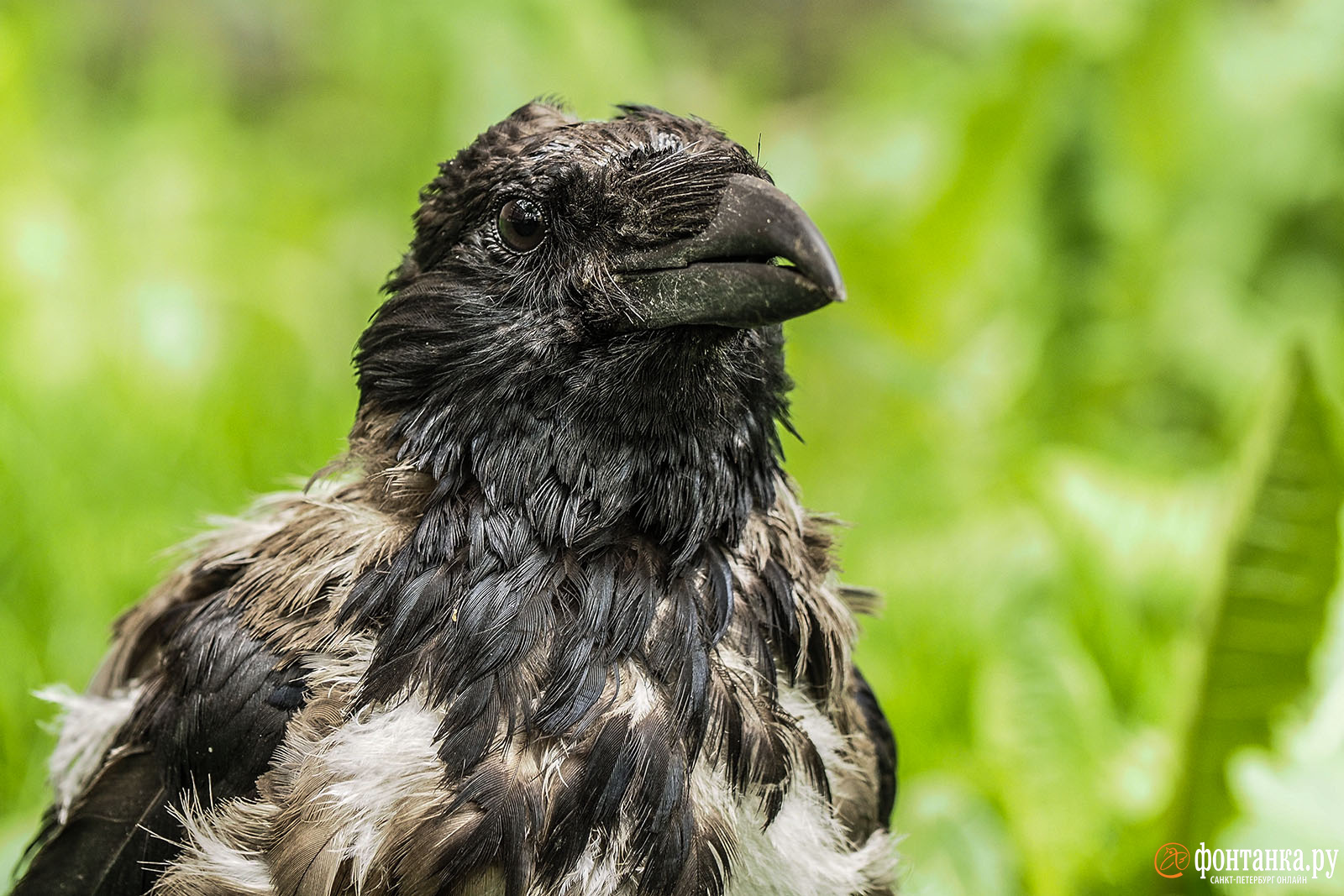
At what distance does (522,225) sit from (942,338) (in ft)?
12.7

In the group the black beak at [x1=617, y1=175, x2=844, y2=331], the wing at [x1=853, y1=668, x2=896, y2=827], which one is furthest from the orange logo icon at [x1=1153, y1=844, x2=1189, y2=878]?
the black beak at [x1=617, y1=175, x2=844, y2=331]

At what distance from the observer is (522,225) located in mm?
1934

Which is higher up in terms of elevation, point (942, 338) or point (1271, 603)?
point (942, 338)

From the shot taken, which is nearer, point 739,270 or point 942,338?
point 739,270

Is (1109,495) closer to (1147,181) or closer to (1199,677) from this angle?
(1199,677)

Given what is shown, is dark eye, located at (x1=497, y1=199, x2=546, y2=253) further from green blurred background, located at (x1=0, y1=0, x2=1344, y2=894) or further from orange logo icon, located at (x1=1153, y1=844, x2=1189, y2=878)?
orange logo icon, located at (x1=1153, y1=844, x2=1189, y2=878)

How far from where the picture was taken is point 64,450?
14.3 ft

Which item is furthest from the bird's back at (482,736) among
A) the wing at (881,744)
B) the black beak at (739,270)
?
the black beak at (739,270)

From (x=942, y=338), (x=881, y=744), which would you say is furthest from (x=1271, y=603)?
(x=942, y=338)

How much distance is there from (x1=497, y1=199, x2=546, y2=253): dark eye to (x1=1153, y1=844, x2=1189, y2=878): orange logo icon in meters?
2.04

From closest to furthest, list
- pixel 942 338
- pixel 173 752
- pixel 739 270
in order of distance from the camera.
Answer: pixel 739 270
pixel 173 752
pixel 942 338

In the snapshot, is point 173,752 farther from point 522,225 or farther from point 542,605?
point 522,225

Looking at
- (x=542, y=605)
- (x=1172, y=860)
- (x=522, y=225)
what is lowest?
(x=1172, y=860)

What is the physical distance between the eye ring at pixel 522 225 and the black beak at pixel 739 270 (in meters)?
0.16
